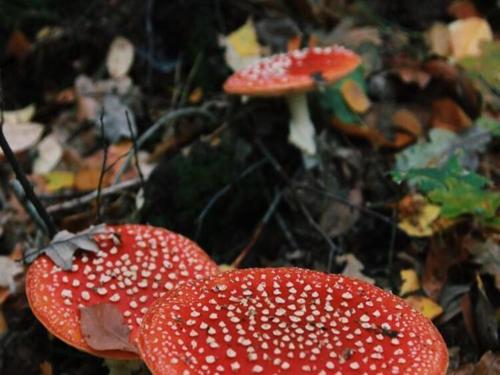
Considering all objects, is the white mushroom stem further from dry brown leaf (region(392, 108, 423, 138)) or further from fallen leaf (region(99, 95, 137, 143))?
fallen leaf (region(99, 95, 137, 143))

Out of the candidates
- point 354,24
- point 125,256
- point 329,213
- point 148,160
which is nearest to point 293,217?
point 329,213

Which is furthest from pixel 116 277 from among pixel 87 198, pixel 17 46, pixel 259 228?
pixel 17 46

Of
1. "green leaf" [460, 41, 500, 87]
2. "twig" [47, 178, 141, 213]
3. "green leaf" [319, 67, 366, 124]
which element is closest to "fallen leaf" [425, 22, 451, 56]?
"green leaf" [460, 41, 500, 87]

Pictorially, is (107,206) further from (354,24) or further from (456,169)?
(354,24)

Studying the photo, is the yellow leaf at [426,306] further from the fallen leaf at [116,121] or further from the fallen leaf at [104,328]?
the fallen leaf at [116,121]

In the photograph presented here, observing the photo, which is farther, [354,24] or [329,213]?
[354,24]

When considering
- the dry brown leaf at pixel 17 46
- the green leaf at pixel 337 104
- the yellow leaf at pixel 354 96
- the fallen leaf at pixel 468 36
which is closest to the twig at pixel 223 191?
the green leaf at pixel 337 104
